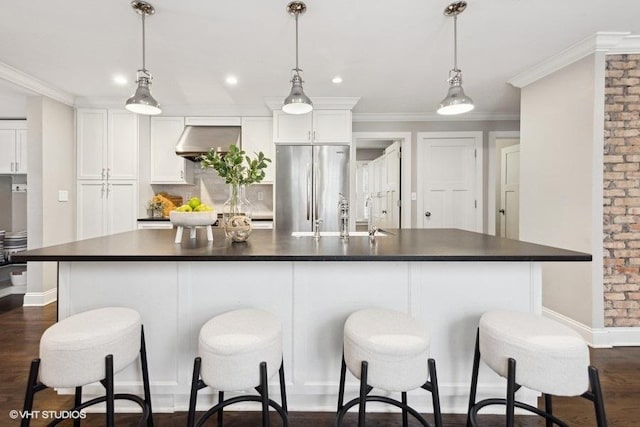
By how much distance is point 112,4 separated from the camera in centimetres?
205

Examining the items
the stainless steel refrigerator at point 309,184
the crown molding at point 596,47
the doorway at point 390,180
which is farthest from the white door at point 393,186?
the crown molding at point 596,47

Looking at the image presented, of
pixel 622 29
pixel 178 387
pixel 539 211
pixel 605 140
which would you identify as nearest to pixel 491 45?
pixel 622 29

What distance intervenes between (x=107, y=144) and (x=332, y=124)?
295 cm

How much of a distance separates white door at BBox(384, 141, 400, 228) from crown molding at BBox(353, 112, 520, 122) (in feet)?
1.40

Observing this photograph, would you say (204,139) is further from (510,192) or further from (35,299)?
(510,192)

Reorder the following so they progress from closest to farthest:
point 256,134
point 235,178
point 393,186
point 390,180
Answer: point 235,178 < point 256,134 < point 393,186 < point 390,180

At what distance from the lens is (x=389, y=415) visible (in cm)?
172

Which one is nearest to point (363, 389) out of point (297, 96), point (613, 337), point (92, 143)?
point (297, 96)

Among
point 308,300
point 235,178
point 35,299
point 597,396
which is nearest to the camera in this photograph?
point 597,396

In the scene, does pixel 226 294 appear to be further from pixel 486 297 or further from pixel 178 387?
pixel 486 297

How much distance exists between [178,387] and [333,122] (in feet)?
10.7

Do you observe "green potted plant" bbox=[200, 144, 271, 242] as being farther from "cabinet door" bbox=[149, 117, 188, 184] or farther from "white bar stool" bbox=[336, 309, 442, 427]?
"cabinet door" bbox=[149, 117, 188, 184]

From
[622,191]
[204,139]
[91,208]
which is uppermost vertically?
[204,139]

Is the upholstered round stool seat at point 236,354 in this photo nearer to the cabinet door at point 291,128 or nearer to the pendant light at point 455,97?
the pendant light at point 455,97
